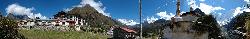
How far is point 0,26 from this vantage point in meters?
20.2

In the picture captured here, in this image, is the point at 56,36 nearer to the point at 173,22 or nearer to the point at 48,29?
the point at 48,29

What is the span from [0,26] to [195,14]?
34.3 feet

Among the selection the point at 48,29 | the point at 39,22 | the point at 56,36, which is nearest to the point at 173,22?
the point at 56,36

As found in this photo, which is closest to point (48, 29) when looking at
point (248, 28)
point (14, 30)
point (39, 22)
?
point (39, 22)

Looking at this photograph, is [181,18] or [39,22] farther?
[39,22]

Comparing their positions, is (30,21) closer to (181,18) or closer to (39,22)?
(39,22)

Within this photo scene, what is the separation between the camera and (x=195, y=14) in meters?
11.9

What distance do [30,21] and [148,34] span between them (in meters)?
17.1

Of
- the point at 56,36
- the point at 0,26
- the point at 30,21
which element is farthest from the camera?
the point at 30,21

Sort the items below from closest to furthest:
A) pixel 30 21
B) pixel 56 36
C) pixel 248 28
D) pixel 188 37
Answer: pixel 188 37, pixel 248 28, pixel 56 36, pixel 30 21

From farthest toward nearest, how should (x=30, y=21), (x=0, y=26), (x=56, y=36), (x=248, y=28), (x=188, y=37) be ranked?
1. (x=30, y=21)
2. (x=56, y=36)
3. (x=0, y=26)
4. (x=248, y=28)
5. (x=188, y=37)

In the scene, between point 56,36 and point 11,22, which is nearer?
point 11,22

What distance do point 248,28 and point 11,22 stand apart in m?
10.8

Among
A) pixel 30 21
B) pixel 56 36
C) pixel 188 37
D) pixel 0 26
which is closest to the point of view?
pixel 188 37
